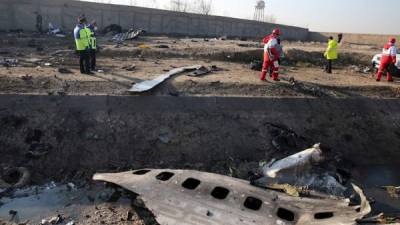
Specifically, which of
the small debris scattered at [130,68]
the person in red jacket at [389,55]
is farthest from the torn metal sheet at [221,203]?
the person in red jacket at [389,55]

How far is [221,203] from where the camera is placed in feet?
18.5

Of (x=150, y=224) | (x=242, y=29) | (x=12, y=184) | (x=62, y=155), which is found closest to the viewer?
(x=150, y=224)

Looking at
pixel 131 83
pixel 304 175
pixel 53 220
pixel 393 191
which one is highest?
pixel 131 83

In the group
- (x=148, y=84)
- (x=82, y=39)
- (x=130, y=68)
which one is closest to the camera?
(x=148, y=84)

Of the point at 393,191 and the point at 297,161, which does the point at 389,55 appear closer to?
the point at 393,191

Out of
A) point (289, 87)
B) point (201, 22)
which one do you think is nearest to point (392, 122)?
point (289, 87)

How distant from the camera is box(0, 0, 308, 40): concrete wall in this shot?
23.8m

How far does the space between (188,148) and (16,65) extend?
6478 mm

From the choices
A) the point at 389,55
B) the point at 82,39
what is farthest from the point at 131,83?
the point at 389,55

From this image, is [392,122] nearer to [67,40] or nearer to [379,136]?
[379,136]

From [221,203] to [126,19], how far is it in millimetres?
25382

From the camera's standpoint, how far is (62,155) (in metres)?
8.17

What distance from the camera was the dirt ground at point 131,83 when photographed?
22.2 feet

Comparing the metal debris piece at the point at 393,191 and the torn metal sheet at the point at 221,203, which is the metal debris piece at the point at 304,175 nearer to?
the metal debris piece at the point at 393,191
